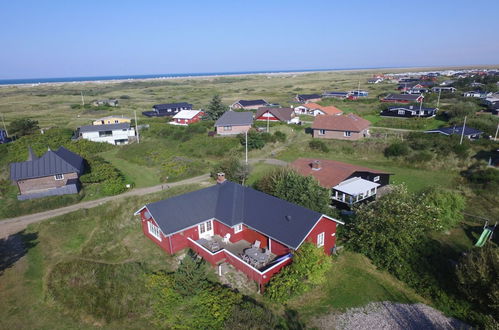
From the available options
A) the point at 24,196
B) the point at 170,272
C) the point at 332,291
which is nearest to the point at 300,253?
the point at 332,291

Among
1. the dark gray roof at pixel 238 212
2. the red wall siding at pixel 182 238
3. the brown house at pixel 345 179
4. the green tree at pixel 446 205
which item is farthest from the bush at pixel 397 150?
the red wall siding at pixel 182 238

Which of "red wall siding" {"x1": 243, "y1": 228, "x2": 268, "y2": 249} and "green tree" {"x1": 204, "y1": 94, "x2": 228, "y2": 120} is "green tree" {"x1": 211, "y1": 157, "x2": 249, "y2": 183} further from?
"green tree" {"x1": 204, "y1": 94, "x2": 228, "y2": 120}

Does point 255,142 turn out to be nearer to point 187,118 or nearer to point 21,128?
point 187,118

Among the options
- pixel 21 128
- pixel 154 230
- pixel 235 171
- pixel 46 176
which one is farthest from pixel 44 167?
pixel 21 128

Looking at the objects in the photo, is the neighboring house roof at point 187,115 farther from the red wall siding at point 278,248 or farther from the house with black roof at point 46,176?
the red wall siding at point 278,248

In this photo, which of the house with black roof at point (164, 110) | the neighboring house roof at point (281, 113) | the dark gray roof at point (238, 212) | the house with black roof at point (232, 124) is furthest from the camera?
the house with black roof at point (164, 110)

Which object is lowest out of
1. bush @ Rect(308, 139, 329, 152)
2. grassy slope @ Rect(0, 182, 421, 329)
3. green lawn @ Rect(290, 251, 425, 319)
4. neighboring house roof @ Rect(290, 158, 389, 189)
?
green lawn @ Rect(290, 251, 425, 319)

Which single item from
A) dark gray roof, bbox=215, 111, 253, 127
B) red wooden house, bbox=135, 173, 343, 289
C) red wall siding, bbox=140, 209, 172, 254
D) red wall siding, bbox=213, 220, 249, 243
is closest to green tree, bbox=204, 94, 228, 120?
dark gray roof, bbox=215, 111, 253, 127
